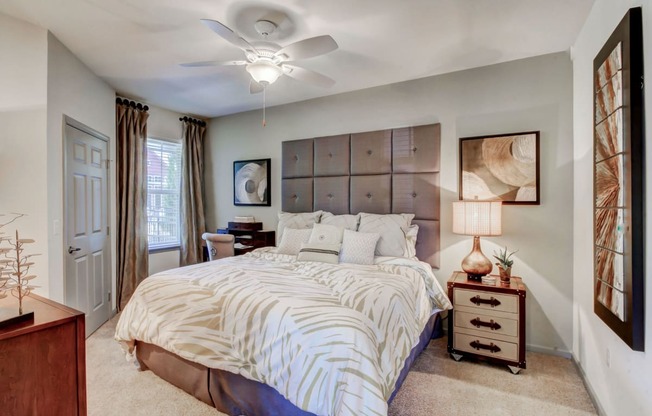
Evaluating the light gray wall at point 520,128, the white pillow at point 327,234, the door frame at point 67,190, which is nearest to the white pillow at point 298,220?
the white pillow at point 327,234

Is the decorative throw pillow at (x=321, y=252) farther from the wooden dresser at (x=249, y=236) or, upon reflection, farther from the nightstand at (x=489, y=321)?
the wooden dresser at (x=249, y=236)

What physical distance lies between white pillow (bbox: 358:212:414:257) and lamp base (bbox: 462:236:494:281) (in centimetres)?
55

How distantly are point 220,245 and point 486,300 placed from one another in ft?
9.46

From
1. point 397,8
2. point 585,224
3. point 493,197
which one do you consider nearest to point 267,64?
point 397,8

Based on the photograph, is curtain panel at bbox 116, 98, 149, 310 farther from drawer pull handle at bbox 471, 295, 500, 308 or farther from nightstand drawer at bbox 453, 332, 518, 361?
drawer pull handle at bbox 471, 295, 500, 308

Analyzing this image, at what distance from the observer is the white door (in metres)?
2.90

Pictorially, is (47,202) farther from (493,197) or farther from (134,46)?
(493,197)

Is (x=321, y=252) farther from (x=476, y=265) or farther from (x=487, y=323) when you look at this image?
(x=487, y=323)

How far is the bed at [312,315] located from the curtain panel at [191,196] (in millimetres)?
1859

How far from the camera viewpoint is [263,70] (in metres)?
2.39

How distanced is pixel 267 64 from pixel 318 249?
1661 millimetres

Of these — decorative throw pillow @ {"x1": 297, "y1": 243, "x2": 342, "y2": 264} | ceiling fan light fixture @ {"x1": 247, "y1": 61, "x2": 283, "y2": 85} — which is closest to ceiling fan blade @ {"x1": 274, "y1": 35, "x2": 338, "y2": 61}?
ceiling fan light fixture @ {"x1": 247, "y1": 61, "x2": 283, "y2": 85}

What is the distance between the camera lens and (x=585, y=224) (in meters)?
Answer: 2.40

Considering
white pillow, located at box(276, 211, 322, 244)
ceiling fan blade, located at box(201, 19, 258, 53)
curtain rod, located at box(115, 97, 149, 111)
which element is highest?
curtain rod, located at box(115, 97, 149, 111)
